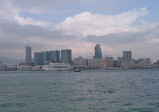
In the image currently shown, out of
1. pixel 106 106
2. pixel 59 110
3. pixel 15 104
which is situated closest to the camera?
pixel 59 110

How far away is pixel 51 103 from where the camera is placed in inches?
891

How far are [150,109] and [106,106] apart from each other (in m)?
3.32

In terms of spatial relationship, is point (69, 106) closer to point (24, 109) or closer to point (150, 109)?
point (24, 109)

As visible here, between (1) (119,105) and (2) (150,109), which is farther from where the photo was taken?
(1) (119,105)

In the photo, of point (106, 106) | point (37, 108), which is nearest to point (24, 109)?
point (37, 108)

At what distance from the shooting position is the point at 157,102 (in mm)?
22688

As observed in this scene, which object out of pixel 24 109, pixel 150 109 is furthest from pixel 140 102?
pixel 24 109

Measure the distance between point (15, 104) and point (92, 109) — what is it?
7004 mm

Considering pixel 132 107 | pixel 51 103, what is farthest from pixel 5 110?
pixel 132 107

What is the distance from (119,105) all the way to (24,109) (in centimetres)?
736

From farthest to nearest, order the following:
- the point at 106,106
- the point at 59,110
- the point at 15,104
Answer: the point at 15,104 < the point at 106,106 < the point at 59,110

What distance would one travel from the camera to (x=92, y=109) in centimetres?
1961

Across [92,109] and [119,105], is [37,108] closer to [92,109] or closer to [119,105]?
[92,109]

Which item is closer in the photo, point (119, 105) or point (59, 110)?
point (59, 110)
